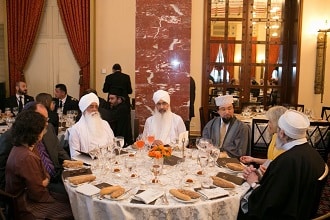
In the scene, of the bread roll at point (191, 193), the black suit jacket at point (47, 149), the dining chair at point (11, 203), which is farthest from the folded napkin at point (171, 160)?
the dining chair at point (11, 203)

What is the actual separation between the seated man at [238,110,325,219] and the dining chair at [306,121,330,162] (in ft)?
8.44

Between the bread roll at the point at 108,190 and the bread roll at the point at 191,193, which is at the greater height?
the bread roll at the point at 108,190

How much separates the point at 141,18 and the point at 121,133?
1.71 m

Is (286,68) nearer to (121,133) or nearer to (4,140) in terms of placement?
(121,133)

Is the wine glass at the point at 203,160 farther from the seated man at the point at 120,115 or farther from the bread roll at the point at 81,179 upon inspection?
the seated man at the point at 120,115

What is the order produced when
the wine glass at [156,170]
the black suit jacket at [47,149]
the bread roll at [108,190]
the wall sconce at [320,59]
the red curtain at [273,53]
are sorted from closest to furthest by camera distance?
the bread roll at [108,190] < the wine glass at [156,170] < the black suit jacket at [47,149] < the wall sconce at [320,59] < the red curtain at [273,53]

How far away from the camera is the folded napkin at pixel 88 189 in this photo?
8.17 ft

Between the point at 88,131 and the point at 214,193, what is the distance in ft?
5.99

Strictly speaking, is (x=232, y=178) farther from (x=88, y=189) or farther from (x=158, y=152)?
(x=88, y=189)

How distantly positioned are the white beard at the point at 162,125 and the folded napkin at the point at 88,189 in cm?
184

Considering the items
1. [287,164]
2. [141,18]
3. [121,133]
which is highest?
[141,18]

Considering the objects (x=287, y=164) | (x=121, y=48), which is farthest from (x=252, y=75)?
(x=287, y=164)

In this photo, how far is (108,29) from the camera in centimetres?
818

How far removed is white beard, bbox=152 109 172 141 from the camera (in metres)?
4.38
